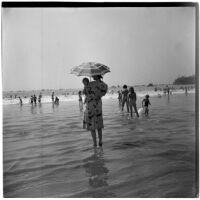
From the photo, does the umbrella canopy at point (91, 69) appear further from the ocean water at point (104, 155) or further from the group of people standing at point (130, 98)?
the ocean water at point (104, 155)

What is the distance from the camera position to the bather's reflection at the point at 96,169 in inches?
180

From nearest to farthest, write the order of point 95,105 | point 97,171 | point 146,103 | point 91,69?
point 97,171, point 91,69, point 95,105, point 146,103

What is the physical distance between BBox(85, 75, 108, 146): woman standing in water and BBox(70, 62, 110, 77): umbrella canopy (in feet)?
0.29

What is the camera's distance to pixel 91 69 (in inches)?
207

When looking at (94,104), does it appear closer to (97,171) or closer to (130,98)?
(130,98)

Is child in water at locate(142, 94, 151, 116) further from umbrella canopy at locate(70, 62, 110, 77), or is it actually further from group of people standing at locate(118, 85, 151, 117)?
umbrella canopy at locate(70, 62, 110, 77)

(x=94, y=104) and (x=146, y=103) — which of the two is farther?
(x=146, y=103)

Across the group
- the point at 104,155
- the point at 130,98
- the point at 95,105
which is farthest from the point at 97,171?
the point at 130,98

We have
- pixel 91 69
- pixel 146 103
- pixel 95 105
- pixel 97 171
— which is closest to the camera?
pixel 97 171

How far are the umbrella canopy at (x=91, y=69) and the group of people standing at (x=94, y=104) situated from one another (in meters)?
0.09

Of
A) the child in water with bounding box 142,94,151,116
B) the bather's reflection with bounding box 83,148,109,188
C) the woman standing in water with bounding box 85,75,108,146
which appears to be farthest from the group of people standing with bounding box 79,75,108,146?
the child in water with bounding box 142,94,151,116

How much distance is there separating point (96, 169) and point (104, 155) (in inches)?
17.6

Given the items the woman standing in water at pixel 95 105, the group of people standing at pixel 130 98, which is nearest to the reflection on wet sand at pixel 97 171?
the woman standing in water at pixel 95 105

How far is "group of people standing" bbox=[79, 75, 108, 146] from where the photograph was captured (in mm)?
5398
